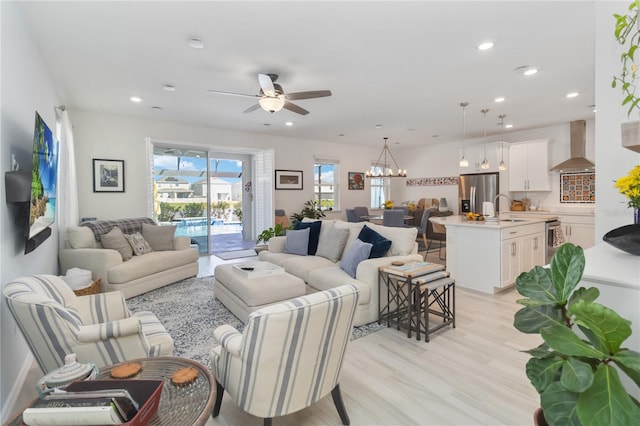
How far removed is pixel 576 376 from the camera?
72 cm

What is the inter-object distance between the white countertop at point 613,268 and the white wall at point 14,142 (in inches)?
116

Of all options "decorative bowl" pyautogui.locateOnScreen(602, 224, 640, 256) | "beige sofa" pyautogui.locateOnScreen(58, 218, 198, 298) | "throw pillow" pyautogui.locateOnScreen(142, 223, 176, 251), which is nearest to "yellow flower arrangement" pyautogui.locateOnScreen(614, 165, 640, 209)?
"decorative bowl" pyautogui.locateOnScreen(602, 224, 640, 256)

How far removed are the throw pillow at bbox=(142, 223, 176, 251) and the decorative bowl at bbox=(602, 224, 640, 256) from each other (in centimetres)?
517

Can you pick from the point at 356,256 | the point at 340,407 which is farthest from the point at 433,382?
the point at 356,256

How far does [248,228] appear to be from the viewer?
870cm

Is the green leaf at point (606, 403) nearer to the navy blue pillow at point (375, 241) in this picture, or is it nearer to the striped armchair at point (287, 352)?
the striped armchair at point (287, 352)

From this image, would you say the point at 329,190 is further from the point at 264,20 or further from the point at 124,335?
the point at 124,335

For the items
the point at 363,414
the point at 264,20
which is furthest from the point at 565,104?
the point at 363,414

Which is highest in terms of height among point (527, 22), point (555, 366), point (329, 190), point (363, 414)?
point (527, 22)

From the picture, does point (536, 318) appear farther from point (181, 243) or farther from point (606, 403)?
point (181, 243)

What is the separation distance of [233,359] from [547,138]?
7.99 metres

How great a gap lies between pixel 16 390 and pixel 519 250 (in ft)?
17.4

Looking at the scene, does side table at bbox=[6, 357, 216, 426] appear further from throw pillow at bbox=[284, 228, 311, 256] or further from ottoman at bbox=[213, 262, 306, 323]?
throw pillow at bbox=[284, 228, 311, 256]

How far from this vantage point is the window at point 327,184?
8773 millimetres
